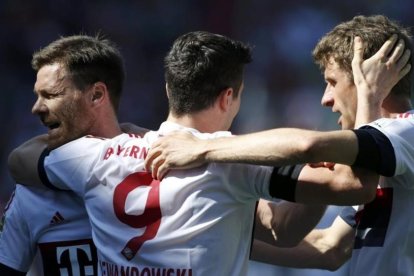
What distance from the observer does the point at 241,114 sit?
22.5 feet

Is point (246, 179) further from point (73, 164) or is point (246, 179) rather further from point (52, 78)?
point (52, 78)

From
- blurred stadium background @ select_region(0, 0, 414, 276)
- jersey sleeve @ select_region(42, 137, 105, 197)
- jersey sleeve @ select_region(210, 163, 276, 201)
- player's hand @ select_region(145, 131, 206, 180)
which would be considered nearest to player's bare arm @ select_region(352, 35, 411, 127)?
jersey sleeve @ select_region(210, 163, 276, 201)

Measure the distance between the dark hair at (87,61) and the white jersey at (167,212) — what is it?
344 mm

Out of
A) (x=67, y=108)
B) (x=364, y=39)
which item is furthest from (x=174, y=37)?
(x=364, y=39)

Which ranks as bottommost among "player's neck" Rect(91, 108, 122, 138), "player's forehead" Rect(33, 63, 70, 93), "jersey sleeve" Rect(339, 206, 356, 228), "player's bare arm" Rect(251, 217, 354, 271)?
"player's bare arm" Rect(251, 217, 354, 271)

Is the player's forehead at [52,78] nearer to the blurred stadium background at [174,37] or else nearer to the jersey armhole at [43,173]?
the jersey armhole at [43,173]

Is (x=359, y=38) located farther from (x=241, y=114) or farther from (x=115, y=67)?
(x=241, y=114)

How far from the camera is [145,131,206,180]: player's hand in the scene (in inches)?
101

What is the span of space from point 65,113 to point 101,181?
36cm

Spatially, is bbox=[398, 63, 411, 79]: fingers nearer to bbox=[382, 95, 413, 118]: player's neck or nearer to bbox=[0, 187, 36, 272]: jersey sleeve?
bbox=[382, 95, 413, 118]: player's neck

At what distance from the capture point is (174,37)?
23.5ft

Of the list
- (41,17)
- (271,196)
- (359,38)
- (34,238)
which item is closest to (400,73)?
(359,38)

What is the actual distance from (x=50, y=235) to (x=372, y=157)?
118cm

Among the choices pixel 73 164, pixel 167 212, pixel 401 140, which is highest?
pixel 401 140
